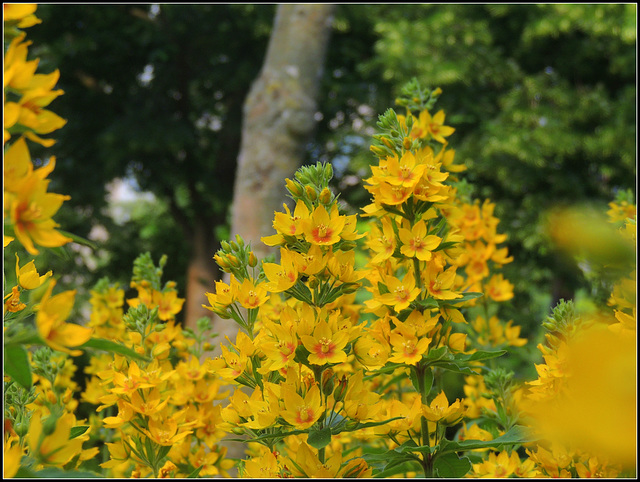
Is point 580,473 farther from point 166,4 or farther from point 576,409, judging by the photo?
point 166,4

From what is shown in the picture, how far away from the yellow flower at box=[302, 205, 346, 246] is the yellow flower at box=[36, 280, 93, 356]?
0.41m

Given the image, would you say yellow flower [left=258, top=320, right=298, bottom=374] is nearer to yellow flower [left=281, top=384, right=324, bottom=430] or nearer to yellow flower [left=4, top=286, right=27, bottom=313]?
yellow flower [left=281, top=384, right=324, bottom=430]

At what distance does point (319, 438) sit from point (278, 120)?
138 inches

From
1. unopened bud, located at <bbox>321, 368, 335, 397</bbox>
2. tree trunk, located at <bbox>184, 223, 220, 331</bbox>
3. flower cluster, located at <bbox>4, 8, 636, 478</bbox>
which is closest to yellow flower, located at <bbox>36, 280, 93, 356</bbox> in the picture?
flower cluster, located at <bbox>4, 8, 636, 478</bbox>

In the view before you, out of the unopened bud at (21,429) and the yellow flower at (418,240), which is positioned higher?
the yellow flower at (418,240)

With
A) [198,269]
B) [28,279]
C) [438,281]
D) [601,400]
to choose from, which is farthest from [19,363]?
[198,269]

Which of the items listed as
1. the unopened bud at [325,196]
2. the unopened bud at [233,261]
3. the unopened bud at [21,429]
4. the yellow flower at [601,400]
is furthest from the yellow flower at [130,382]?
the yellow flower at [601,400]

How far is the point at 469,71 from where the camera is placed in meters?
7.42

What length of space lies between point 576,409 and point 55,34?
30.2 ft

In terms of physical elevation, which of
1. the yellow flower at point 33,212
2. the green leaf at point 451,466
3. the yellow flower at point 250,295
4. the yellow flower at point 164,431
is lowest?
the yellow flower at point 164,431

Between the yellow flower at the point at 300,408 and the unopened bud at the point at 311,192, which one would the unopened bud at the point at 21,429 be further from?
the unopened bud at the point at 311,192

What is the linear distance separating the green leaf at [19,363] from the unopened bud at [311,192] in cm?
51

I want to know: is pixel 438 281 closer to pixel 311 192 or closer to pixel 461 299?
pixel 461 299

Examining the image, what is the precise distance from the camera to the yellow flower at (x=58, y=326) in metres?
0.62
